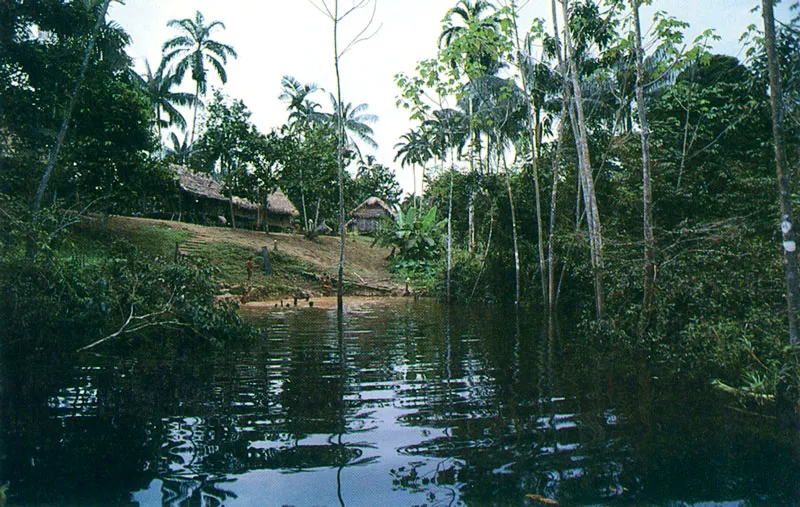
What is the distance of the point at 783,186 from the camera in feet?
17.7

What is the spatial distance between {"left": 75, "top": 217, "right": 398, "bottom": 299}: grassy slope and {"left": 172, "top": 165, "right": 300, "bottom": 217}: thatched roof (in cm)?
332

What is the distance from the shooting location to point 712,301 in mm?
7727

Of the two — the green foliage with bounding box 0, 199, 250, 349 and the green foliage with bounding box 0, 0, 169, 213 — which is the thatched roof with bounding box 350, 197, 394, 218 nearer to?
the green foliage with bounding box 0, 0, 169, 213

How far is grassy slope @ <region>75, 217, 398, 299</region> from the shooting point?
79.2ft

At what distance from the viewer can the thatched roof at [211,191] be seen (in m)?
31.4

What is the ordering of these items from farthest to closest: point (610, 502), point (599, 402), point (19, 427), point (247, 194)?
point (247, 194)
point (599, 402)
point (19, 427)
point (610, 502)

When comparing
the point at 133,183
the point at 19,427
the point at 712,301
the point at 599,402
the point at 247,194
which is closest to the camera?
the point at 19,427

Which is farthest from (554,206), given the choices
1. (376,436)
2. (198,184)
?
(198,184)

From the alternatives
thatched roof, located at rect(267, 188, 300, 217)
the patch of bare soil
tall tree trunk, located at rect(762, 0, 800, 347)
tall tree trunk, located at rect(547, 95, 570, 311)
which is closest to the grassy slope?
the patch of bare soil

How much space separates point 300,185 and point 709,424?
93.0ft

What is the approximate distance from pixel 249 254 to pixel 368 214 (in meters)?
19.3


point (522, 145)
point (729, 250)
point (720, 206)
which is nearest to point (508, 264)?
point (522, 145)

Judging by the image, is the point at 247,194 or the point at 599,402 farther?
the point at 247,194

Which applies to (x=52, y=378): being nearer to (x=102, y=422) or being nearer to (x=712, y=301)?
(x=102, y=422)
